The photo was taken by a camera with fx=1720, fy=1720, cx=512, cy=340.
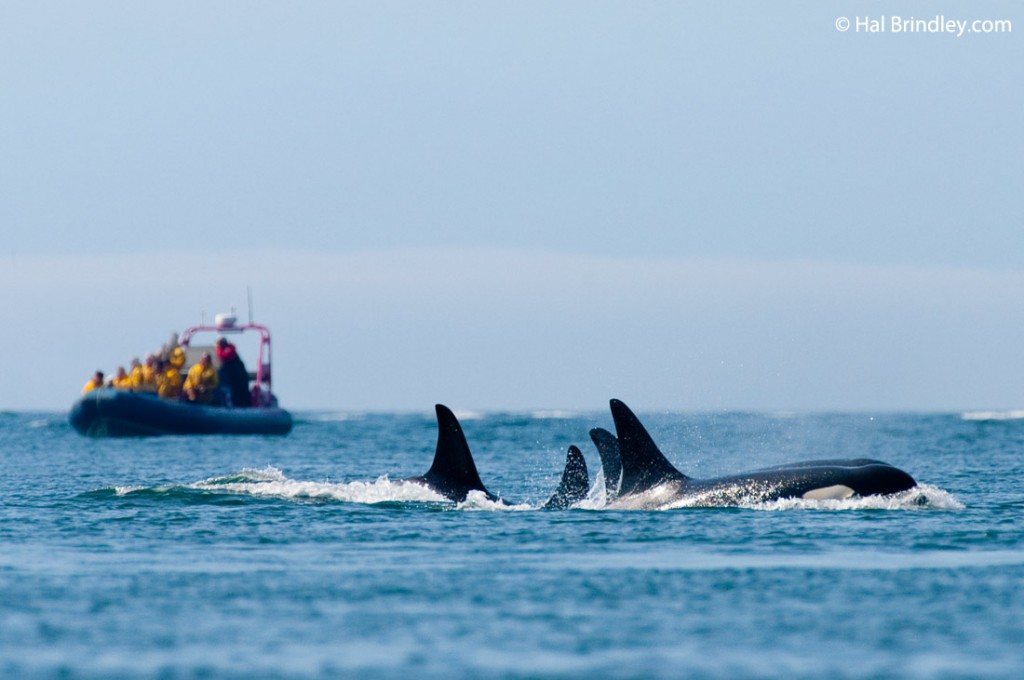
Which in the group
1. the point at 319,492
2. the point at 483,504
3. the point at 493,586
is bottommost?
the point at 493,586

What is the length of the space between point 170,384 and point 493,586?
151 ft

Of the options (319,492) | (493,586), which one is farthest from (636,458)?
(493,586)

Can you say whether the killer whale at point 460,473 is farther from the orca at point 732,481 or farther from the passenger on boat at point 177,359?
the passenger on boat at point 177,359

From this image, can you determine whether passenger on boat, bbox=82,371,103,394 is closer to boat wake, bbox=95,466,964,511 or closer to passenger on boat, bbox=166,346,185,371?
passenger on boat, bbox=166,346,185,371

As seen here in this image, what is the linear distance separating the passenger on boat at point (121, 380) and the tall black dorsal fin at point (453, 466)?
36831 millimetres

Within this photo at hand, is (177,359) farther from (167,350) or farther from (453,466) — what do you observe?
(453,466)

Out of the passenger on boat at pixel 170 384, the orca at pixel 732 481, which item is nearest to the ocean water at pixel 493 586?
the orca at pixel 732 481

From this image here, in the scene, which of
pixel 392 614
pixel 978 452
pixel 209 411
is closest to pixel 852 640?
pixel 392 614

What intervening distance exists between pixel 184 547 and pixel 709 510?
22.8ft

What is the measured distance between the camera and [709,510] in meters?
22.4

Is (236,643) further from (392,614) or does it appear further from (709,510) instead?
(709,510)

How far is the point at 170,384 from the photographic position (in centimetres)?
6038

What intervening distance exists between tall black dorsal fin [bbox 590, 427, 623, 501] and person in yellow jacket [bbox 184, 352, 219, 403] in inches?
1470

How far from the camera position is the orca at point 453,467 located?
80.5 feet
